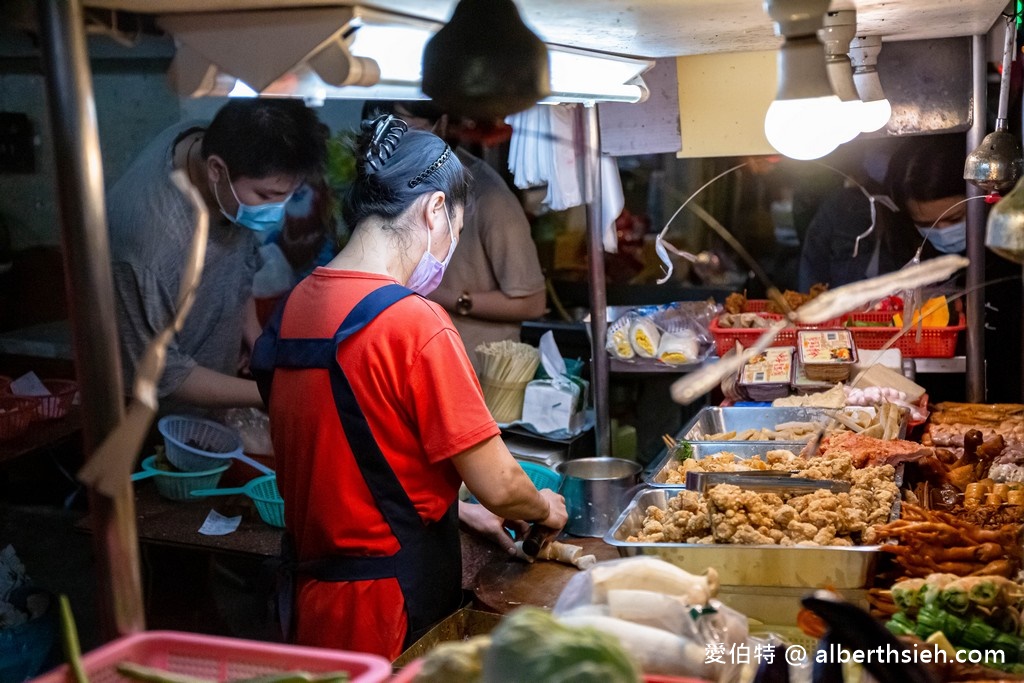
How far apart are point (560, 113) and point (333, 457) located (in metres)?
2.62

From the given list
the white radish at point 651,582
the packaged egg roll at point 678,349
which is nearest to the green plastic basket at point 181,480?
the packaged egg roll at point 678,349

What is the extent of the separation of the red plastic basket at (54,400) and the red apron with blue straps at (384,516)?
2.05 metres

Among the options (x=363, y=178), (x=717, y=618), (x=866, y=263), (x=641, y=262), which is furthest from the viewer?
(x=641, y=262)

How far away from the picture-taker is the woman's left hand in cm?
306

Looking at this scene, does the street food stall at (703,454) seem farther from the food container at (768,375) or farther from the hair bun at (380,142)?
the hair bun at (380,142)

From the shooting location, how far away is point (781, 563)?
2.26 metres

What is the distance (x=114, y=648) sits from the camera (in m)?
1.45

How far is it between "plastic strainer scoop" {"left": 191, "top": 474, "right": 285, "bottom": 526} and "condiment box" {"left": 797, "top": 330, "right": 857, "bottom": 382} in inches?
90.5

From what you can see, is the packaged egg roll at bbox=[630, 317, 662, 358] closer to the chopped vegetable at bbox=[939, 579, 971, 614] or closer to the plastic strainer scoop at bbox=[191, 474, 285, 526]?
the plastic strainer scoop at bbox=[191, 474, 285, 526]

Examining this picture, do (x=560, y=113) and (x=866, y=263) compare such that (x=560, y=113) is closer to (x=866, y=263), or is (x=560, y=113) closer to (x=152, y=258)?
(x=152, y=258)

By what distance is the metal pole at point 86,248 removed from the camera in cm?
134

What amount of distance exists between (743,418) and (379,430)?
189 cm

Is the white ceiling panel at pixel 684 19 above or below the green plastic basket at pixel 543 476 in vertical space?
above

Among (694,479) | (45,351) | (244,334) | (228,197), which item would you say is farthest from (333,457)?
(45,351)
